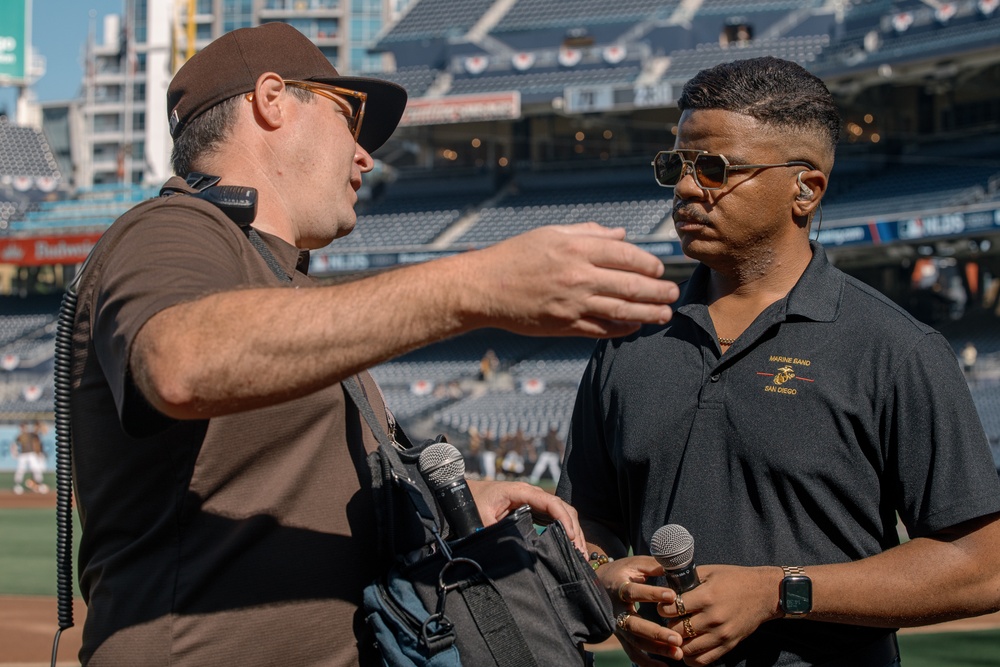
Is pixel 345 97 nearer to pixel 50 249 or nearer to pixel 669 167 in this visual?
pixel 669 167

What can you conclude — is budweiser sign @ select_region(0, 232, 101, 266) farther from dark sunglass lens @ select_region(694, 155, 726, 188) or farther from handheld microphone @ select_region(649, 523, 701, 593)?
handheld microphone @ select_region(649, 523, 701, 593)

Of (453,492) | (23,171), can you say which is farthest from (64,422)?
(23,171)

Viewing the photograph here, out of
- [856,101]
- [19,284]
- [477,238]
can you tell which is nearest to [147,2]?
[19,284]

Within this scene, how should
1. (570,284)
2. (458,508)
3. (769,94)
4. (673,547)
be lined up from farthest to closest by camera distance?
(769,94) → (673,547) → (458,508) → (570,284)

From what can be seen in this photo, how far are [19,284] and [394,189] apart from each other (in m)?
14.3

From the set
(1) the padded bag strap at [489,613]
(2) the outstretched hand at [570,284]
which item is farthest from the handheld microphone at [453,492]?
(2) the outstretched hand at [570,284]

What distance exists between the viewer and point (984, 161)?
25922 mm

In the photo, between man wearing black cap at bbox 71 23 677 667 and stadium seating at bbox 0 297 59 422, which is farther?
stadium seating at bbox 0 297 59 422

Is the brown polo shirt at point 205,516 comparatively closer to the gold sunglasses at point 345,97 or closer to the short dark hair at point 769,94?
the gold sunglasses at point 345,97

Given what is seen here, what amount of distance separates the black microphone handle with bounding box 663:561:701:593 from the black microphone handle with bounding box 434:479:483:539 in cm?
50

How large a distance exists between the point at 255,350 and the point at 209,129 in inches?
34.2

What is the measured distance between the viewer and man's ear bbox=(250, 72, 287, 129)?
2.25 meters

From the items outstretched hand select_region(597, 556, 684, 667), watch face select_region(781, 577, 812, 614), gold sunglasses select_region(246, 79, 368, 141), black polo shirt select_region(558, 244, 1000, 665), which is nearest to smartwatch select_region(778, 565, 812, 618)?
watch face select_region(781, 577, 812, 614)

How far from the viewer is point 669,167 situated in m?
2.85
